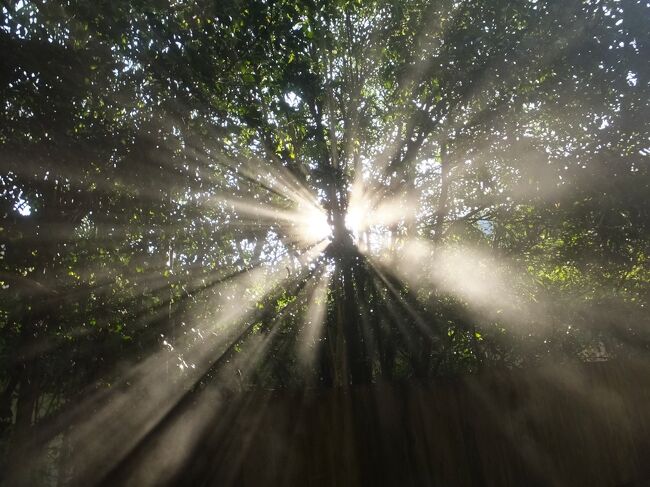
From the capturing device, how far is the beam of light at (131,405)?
4.06 m

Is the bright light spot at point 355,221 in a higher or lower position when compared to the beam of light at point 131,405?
higher

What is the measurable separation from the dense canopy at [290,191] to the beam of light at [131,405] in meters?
0.02

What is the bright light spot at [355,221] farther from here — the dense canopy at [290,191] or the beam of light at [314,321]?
the beam of light at [314,321]

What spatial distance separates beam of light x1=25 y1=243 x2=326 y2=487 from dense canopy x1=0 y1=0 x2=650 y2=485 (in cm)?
2

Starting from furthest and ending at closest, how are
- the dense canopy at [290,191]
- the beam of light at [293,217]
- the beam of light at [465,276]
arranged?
the beam of light at [465,276]
the beam of light at [293,217]
the dense canopy at [290,191]

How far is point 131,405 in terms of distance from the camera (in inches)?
181

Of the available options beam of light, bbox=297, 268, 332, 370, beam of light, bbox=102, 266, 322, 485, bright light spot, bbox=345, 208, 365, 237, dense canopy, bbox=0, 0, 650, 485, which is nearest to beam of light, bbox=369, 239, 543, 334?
dense canopy, bbox=0, 0, 650, 485

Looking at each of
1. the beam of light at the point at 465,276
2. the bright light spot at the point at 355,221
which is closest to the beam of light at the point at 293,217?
the bright light spot at the point at 355,221

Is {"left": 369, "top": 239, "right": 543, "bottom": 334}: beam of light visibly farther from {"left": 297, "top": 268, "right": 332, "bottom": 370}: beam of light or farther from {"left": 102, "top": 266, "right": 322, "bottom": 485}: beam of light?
{"left": 102, "top": 266, "right": 322, "bottom": 485}: beam of light

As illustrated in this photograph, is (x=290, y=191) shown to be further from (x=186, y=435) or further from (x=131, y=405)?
(x=186, y=435)

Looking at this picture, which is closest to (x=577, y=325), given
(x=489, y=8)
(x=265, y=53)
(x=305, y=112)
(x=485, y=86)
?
(x=485, y=86)

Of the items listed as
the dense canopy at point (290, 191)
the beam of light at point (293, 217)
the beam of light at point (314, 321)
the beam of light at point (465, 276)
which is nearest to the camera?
the dense canopy at point (290, 191)

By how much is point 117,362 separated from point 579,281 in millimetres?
10917

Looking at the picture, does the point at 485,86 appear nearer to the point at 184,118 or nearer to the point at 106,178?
the point at 184,118
